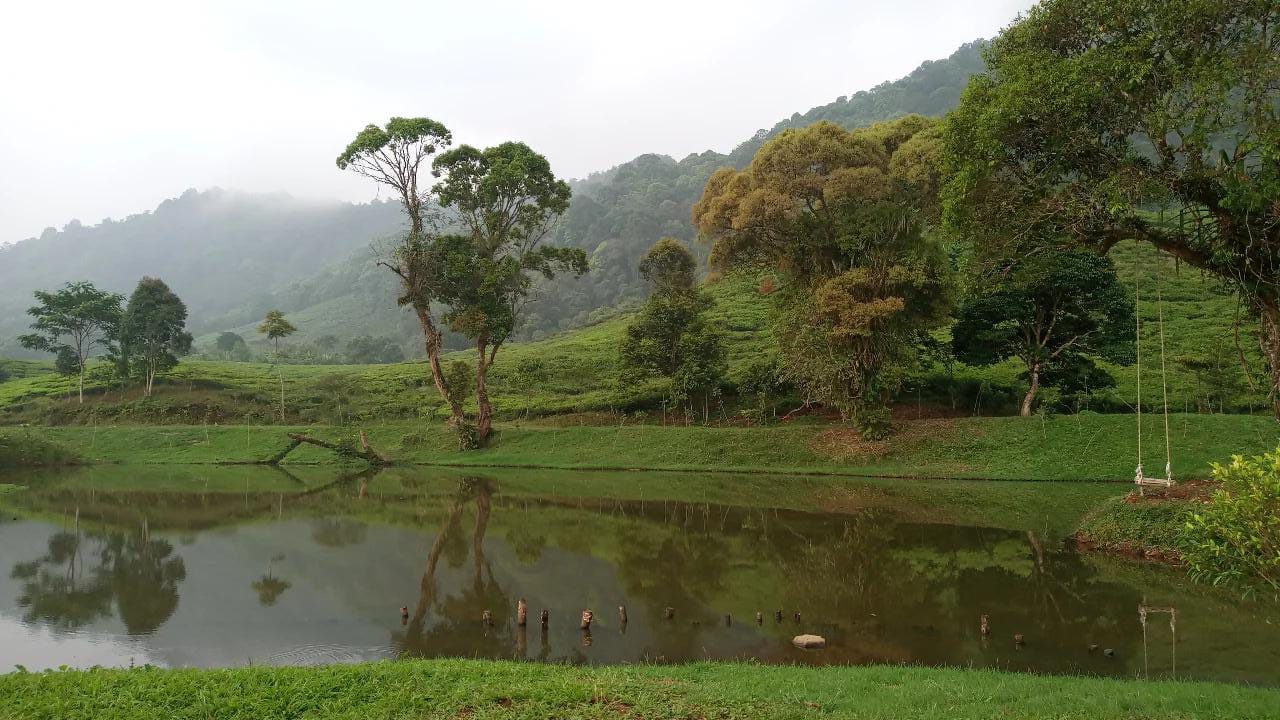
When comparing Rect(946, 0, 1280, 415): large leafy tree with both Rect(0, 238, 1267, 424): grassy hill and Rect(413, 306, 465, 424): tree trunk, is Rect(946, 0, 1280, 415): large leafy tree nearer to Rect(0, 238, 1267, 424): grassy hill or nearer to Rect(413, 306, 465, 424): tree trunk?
Rect(0, 238, 1267, 424): grassy hill

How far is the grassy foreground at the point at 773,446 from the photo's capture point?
995 inches

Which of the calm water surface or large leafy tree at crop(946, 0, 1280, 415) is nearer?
the calm water surface

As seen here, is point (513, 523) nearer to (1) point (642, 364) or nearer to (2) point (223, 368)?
(1) point (642, 364)

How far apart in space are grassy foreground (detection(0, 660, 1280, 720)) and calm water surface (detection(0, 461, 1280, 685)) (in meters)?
2.12

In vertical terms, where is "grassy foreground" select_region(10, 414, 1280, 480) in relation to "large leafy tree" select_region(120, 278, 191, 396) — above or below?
below

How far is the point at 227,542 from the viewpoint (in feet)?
65.7

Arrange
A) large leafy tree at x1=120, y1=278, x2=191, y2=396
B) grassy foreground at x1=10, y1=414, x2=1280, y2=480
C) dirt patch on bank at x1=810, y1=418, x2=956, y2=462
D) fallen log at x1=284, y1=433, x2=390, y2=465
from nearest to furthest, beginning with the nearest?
1. grassy foreground at x1=10, y1=414, x2=1280, y2=480
2. dirt patch on bank at x1=810, y1=418, x2=956, y2=462
3. fallen log at x1=284, y1=433, x2=390, y2=465
4. large leafy tree at x1=120, y1=278, x2=191, y2=396

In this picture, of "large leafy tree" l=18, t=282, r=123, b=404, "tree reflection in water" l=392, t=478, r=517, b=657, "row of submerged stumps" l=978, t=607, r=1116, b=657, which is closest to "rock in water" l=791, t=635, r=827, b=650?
"row of submerged stumps" l=978, t=607, r=1116, b=657

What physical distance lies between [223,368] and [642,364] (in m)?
50.0

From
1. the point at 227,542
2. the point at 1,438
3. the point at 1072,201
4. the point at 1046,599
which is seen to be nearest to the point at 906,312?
the point at 1072,201

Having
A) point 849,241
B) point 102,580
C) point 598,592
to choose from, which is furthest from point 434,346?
point 598,592

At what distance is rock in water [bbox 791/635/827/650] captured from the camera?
10.9 m

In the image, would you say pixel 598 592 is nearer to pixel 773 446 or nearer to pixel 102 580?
pixel 102 580

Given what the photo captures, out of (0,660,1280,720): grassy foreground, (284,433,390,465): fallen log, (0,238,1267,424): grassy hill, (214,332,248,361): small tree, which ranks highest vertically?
(214,332,248,361): small tree
